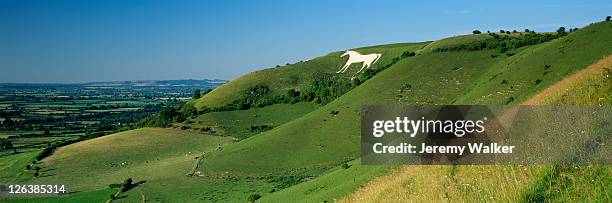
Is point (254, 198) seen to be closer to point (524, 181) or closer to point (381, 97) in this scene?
point (524, 181)

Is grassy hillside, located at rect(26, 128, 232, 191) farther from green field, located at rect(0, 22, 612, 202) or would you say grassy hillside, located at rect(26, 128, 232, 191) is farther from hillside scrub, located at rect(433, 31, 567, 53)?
hillside scrub, located at rect(433, 31, 567, 53)

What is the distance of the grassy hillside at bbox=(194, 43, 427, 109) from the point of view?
6422 inches

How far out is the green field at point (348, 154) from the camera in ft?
44.1

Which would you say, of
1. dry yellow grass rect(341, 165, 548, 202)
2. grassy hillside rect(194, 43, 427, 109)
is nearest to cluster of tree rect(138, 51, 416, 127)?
grassy hillside rect(194, 43, 427, 109)

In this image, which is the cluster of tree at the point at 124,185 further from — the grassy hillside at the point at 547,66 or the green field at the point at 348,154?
the grassy hillside at the point at 547,66

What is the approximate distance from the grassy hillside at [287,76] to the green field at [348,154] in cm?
2883

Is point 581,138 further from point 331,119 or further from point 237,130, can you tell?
point 237,130

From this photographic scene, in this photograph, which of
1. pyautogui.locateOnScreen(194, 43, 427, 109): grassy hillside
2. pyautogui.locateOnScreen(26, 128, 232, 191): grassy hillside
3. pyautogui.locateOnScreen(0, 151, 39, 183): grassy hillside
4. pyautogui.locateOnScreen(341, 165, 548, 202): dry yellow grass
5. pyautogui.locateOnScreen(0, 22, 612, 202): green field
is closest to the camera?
pyautogui.locateOnScreen(341, 165, 548, 202): dry yellow grass

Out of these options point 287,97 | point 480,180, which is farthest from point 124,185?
point 287,97

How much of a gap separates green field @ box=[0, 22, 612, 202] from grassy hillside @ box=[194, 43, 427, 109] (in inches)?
1135

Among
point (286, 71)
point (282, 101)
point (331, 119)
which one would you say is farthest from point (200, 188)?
point (286, 71)

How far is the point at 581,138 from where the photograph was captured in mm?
13297

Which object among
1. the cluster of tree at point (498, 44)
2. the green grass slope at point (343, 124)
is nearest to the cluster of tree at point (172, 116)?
the green grass slope at point (343, 124)

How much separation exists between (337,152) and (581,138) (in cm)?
5988
